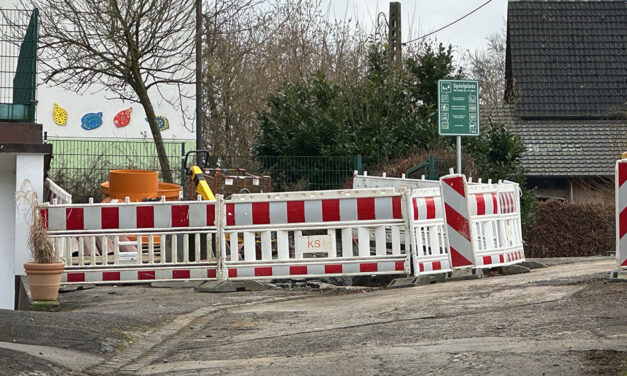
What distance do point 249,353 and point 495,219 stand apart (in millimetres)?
7316

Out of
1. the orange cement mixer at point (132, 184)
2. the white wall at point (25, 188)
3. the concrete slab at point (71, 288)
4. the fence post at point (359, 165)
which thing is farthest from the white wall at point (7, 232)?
the fence post at point (359, 165)

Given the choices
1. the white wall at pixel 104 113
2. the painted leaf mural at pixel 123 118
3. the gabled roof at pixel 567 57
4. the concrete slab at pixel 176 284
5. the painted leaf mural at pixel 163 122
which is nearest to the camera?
the concrete slab at pixel 176 284

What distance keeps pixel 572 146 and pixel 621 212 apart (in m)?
24.9

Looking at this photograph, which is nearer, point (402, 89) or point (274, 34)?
point (402, 89)

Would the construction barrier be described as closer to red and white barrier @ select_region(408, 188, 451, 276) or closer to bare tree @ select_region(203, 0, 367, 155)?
red and white barrier @ select_region(408, 188, 451, 276)

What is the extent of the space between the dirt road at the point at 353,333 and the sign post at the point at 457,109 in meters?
7.26

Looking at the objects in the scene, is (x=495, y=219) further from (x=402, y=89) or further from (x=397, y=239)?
(x=402, y=89)

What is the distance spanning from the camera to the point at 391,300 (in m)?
11.2

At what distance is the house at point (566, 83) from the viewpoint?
35062 millimetres

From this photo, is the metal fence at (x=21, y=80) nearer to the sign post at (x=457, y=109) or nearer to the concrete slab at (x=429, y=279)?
the concrete slab at (x=429, y=279)

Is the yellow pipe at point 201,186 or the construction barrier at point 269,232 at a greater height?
the yellow pipe at point 201,186

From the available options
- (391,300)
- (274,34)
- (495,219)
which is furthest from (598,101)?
(391,300)

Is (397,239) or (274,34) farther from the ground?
(274,34)

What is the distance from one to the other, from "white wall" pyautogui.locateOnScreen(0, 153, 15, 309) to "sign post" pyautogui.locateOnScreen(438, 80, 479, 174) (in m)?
8.07
